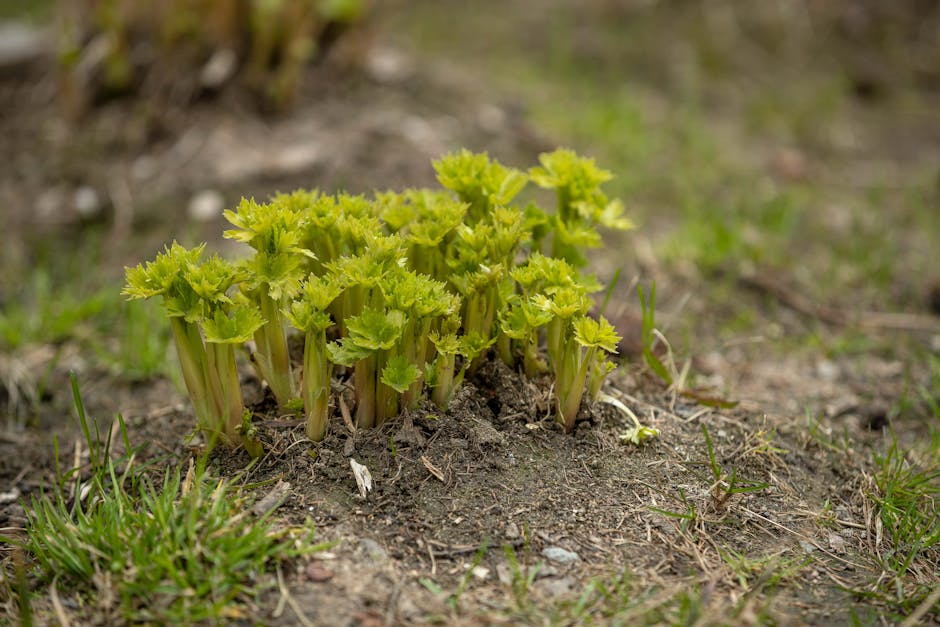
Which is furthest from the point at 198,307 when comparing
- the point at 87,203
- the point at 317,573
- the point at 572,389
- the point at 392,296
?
the point at 87,203

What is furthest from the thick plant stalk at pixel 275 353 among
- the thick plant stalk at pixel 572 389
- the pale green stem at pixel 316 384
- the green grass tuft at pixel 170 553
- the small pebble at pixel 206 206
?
the small pebble at pixel 206 206

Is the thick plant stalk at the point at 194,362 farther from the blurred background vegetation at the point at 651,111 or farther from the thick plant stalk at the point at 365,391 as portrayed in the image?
the blurred background vegetation at the point at 651,111

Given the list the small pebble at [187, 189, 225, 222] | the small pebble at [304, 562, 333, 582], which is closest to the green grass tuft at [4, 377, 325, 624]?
the small pebble at [304, 562, 333, 582]

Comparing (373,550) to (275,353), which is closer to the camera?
(373,550)

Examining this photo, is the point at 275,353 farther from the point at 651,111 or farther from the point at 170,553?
the point at 651,111

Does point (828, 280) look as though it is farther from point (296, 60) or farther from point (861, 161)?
point (296, 60)

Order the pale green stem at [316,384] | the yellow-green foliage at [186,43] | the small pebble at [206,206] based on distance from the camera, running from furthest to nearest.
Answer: the yellow-green foliage at [186,43] → the small pebble at [206,206] → the pale green stem at [316,384]

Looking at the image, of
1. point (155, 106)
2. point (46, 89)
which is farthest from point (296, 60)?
point (46, 89)

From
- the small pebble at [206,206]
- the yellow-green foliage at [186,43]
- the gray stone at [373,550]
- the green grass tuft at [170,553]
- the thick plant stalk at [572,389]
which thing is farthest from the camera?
the yellow-green foliage at [186,43]
